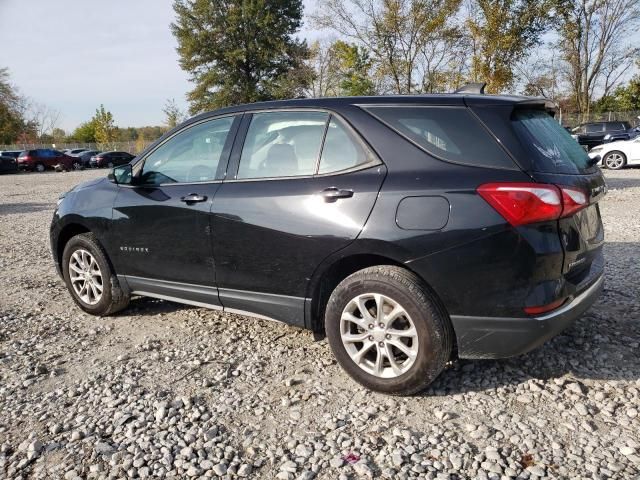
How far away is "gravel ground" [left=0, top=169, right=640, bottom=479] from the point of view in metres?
2.43

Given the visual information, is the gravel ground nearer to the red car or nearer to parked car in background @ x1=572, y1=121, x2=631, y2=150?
parked car in background @ x1=572, y1=121, x2=631, y2=150

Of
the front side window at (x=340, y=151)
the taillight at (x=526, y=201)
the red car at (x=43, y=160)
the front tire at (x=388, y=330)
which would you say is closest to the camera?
the taillight at (x=526, y=201)

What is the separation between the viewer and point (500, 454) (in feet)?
→ 7.99

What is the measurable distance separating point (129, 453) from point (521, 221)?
232cm

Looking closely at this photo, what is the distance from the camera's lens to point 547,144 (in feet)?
9.46

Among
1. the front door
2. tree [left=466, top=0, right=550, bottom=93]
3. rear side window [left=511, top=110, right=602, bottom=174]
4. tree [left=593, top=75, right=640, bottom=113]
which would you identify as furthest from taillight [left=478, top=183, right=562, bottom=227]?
tree [left=593, top=75, right=640, bottom=113]

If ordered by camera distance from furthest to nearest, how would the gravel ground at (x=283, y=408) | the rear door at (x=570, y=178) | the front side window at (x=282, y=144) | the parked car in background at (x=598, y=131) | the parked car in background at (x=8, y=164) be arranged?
the parked car in background at (x=8, y=164), the parked car in background at (x=598, y=131), the front side window at (x=282, y=144), the rear door at (x=570, y=178), the gravel ground at (x=283, y=408)

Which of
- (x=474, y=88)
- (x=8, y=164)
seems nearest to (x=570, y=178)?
(x=474, y=88)

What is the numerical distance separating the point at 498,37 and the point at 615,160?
240 inches

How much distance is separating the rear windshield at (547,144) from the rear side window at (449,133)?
0.57 ft

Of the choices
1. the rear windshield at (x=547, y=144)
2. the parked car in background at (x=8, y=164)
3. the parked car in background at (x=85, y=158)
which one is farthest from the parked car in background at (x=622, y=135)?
the parked car in background at (x=8, y=164)

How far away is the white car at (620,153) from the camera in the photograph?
17.2 meters

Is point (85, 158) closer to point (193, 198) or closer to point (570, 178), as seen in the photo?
point (193, 198)

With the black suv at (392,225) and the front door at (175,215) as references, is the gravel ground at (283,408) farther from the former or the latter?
the front door at (175,215)
